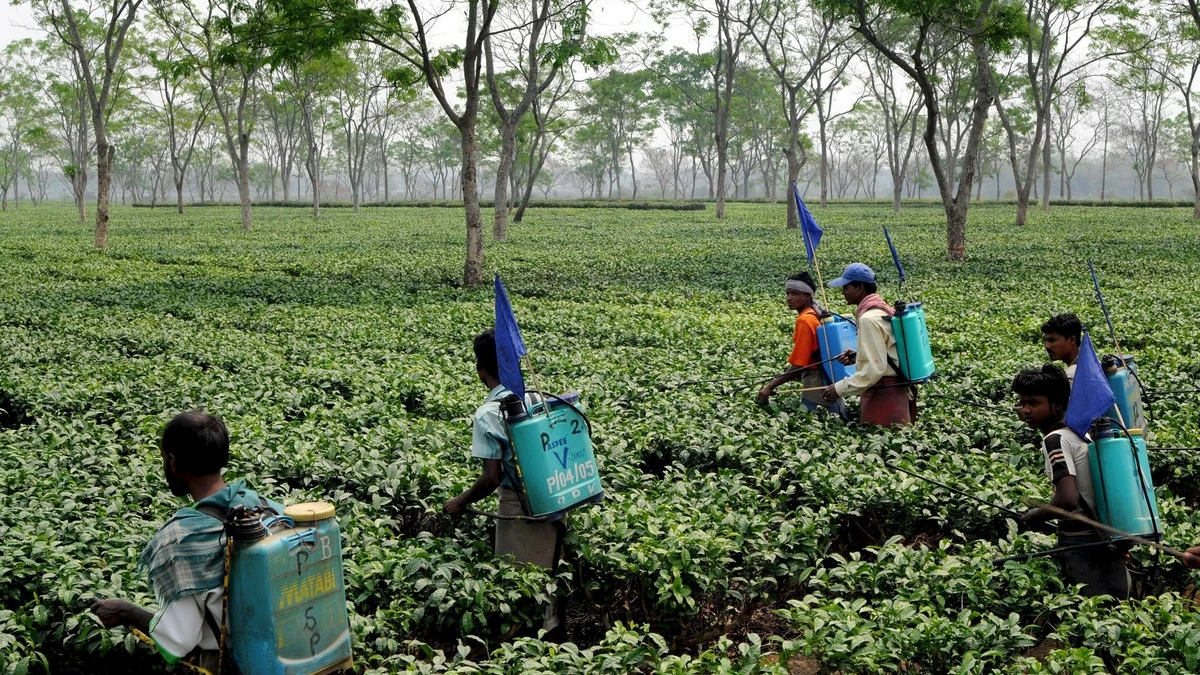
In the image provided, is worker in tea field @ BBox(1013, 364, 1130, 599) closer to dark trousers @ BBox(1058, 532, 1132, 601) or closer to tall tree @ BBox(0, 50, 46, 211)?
dark trousers @ BBox(1058, 532, 1132, 601)

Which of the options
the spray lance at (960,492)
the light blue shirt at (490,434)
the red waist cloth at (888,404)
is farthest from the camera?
the red waist cloth at (888,404)

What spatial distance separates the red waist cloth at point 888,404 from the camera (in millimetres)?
6930

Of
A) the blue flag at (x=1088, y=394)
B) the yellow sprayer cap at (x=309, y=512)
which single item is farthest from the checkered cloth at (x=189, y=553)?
the blue flag at (x=1088, y=394)

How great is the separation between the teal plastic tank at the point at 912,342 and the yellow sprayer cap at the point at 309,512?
14.6 ft

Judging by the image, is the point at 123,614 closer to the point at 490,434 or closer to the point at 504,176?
the point at 490,434

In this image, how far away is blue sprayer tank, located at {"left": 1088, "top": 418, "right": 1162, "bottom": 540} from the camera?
4184mm

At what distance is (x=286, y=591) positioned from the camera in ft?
10.6

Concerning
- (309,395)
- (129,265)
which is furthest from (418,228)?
(309,395)

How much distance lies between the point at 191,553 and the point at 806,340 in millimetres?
5030

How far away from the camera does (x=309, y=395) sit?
8.23 m

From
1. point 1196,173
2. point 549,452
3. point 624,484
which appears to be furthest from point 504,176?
point 1196,173

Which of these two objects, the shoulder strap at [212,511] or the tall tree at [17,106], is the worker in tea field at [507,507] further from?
the tall tree at [17,106]

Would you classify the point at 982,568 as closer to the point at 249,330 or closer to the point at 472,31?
the point at 249,330

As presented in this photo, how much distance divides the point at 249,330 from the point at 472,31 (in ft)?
23.8
